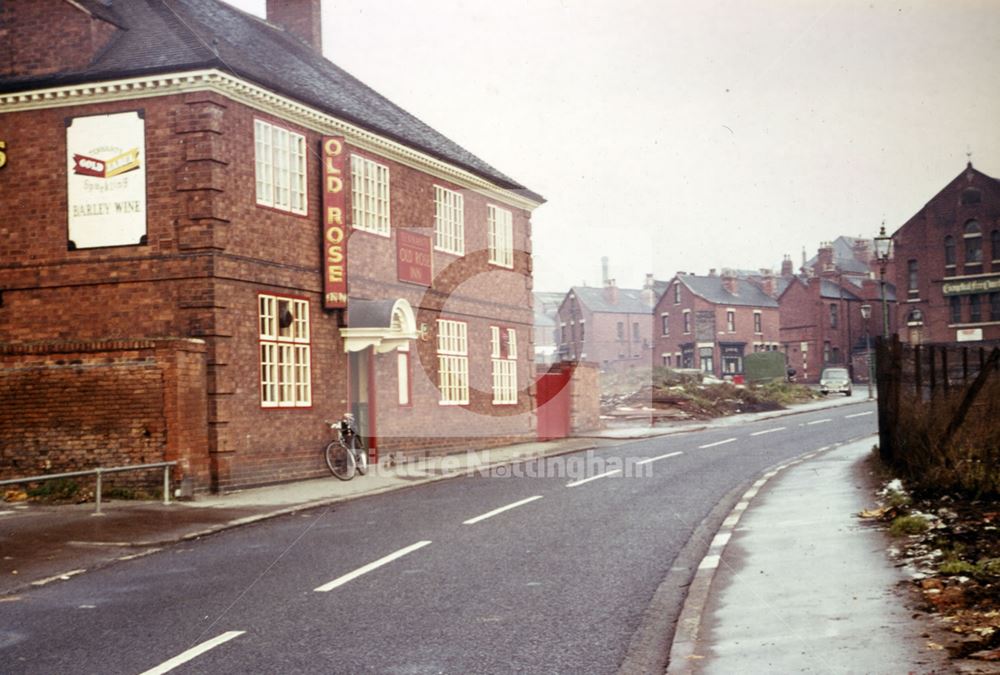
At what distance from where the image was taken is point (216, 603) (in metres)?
8.62

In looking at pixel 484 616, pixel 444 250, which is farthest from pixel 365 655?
pixel 444 250

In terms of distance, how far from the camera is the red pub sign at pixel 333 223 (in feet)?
67.9

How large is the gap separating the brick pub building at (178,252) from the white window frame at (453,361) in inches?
137

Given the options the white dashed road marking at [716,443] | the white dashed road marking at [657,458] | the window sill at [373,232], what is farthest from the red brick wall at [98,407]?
the white dashed road marking at [716,443]

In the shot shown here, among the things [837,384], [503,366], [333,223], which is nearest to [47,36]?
[333,223]

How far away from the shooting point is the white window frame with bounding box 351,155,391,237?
22.3m

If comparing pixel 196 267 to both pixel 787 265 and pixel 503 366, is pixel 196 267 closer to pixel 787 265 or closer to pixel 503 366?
pixel 503 366

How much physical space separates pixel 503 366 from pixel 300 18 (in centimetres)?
1155

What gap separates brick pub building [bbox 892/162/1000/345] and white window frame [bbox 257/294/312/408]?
49.3m

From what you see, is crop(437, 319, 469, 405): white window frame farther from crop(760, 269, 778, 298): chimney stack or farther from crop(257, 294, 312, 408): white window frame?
crop(760, 269, 778, 298): chimney stack

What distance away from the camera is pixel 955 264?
63969mm

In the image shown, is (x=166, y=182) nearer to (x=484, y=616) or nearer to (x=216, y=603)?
(x=216, y=603)

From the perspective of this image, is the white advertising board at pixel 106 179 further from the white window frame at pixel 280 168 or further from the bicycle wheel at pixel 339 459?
the bicycle wheel at pixel 339 459

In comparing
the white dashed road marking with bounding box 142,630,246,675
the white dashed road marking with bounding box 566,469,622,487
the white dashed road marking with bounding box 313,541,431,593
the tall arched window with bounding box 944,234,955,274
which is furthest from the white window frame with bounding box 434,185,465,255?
the tall arched window with bounding box 944,234,955,274
